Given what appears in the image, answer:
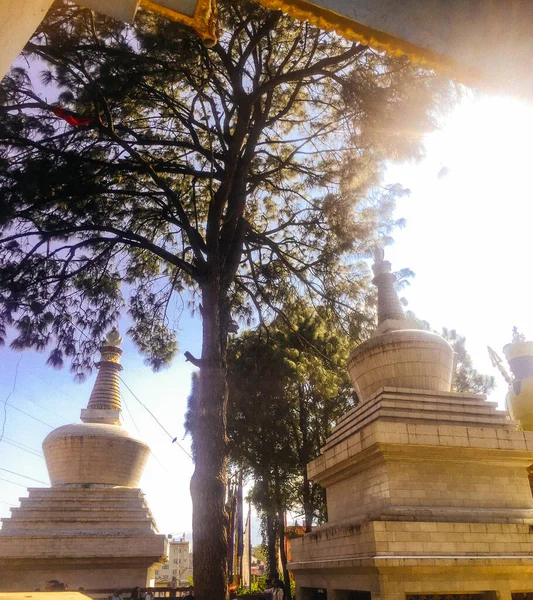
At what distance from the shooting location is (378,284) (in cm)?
1131

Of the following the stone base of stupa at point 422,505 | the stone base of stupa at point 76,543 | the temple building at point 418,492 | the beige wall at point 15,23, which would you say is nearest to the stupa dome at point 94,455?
the stone base of stupa at point 76,543

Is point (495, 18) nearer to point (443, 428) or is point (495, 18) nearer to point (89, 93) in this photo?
point (89, 93)

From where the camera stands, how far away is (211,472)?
5902 mm

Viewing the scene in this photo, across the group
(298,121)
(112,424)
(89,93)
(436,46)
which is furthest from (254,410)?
(436,46)

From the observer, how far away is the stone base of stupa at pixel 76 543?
583 inches

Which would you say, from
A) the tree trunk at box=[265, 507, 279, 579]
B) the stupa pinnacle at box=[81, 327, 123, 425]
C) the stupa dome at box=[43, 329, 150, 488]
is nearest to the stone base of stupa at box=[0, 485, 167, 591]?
the stupa dome at box=[43, 329, 150, 488]

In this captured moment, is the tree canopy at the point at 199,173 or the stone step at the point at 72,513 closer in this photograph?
the tree canopy at the point at 199,173

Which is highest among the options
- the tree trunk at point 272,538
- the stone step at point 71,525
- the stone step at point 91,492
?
the stone step at point 91,492

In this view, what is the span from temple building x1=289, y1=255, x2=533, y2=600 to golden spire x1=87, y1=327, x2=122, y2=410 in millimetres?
13803

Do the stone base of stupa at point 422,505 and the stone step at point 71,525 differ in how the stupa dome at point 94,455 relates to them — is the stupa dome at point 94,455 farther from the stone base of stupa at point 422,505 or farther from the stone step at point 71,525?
the stone base of stupa at point 422,505

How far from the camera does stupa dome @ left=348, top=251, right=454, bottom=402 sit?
9.15 meters

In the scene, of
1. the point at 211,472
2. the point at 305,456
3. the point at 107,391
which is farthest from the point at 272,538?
the point at 211,472

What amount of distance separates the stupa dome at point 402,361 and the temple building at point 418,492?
0.02 metres

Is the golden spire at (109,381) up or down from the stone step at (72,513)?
up
